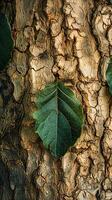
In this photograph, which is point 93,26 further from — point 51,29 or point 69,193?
point 69,193

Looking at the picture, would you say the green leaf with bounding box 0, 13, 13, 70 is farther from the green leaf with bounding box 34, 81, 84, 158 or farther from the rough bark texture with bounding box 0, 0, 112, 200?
the green leaf with bounding box 34, 81, 84, 158

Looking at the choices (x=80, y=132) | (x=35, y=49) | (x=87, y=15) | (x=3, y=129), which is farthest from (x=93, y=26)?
(x=3, y=129)

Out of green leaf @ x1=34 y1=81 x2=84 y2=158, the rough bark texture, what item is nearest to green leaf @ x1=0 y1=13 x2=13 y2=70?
the rough bark texture

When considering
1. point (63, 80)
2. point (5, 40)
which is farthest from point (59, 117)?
point (5, 40)

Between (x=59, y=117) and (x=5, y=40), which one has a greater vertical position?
(x=5, y=40)

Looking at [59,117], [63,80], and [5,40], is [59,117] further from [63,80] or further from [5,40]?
[5,40]
